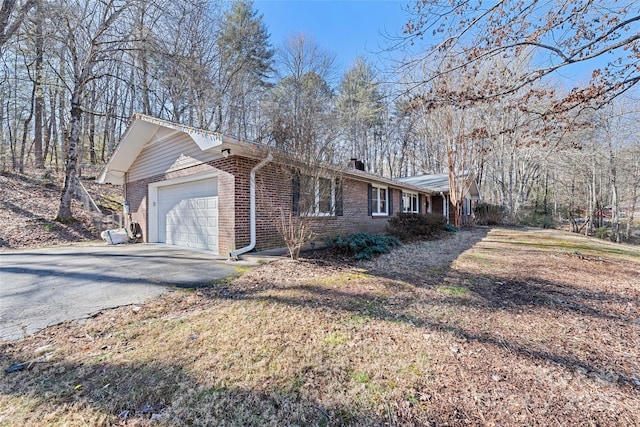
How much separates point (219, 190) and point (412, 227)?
7779 millimetres

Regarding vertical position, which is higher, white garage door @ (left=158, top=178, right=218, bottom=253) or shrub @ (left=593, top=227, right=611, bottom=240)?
white garage door @ (left=158, top=178, right=218, bottom=253)

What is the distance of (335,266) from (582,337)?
155 inches

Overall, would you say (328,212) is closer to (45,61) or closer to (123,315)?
(123,315)

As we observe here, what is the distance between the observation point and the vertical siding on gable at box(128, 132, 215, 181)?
7648 mm

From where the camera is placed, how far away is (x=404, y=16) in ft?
15.1

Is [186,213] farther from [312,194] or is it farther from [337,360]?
[337,360]

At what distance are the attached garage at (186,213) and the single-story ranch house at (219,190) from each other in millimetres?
28

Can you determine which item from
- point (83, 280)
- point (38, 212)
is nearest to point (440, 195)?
point (83, 280)

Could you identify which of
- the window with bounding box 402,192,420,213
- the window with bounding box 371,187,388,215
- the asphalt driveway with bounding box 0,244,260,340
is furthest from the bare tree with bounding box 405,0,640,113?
the window with bounding box 402,192,420,213

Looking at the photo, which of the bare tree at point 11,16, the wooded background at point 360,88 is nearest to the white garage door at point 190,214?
the wooded background at point 360,88

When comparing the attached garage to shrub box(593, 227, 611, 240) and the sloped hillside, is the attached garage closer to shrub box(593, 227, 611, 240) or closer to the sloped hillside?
the sloped hillside

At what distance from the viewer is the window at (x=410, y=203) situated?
15516 mm

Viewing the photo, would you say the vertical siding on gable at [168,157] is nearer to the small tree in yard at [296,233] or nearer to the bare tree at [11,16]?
the small tree in yard at [296,233]

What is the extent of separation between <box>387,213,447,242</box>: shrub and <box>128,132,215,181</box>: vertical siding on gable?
7.34 m
